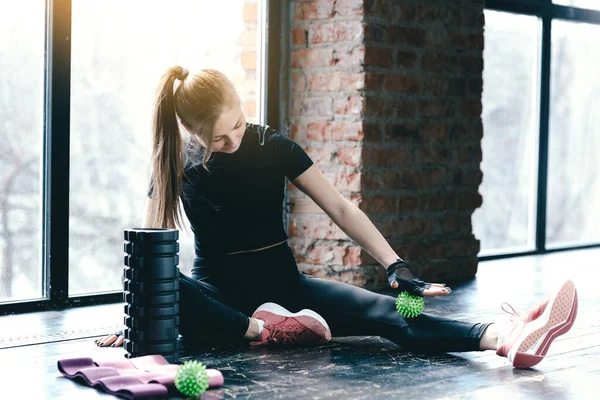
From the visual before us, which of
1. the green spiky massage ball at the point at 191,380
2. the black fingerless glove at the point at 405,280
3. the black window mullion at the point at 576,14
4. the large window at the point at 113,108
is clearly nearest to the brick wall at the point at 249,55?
the large window at the point at 113,108

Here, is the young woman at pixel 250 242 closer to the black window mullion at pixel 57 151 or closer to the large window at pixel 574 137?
the black window mullion at pixel 57 151

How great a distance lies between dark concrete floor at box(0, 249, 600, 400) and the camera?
7.14ft

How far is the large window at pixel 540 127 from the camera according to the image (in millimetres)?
4852

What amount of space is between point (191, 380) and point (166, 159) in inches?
29.0

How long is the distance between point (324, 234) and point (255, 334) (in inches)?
49.5

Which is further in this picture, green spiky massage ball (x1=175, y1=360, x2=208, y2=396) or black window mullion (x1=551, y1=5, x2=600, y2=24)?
black window mullion (x1=551, y1=5, x2=600, y2=24)

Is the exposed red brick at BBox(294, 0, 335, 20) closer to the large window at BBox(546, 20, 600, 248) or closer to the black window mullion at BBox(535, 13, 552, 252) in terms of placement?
the black window mullion at BBox(535, 13, 552, 252)

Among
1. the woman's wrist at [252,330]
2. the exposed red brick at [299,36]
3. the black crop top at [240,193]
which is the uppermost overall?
the exposed red brick at [299,36]

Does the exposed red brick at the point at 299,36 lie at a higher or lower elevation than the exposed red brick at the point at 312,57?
higher

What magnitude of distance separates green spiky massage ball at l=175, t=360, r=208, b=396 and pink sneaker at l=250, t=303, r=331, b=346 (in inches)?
21.6

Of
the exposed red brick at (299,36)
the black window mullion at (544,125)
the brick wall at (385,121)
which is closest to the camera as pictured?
the brick wall at (385,121)

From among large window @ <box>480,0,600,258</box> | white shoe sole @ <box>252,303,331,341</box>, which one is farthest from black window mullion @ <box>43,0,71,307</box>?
large window @ <box>480,0,600,258</box>

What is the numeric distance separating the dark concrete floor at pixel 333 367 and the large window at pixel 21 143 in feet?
0.64

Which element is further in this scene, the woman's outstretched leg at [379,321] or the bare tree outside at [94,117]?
the bare tree outside at [94,117]
